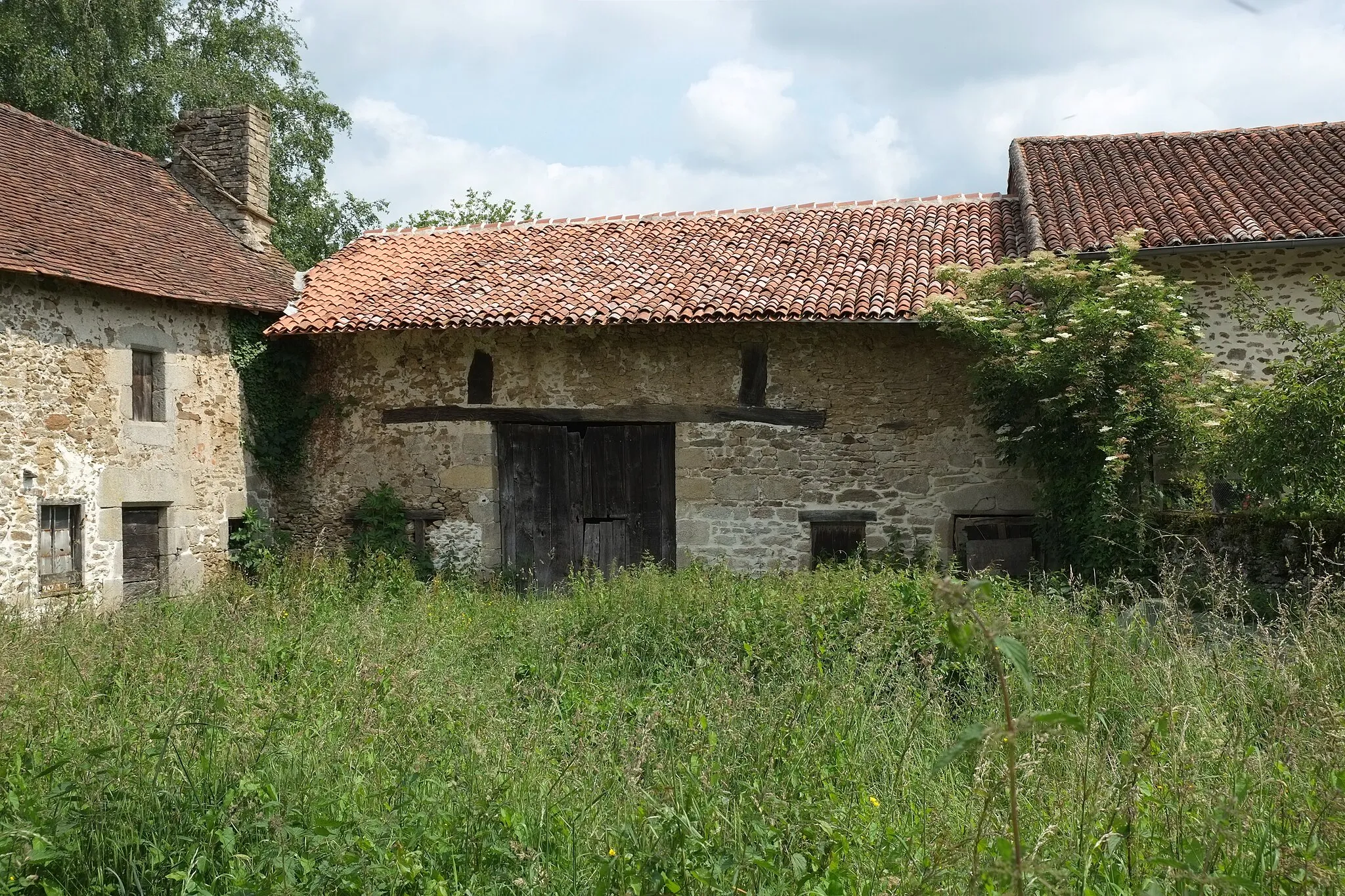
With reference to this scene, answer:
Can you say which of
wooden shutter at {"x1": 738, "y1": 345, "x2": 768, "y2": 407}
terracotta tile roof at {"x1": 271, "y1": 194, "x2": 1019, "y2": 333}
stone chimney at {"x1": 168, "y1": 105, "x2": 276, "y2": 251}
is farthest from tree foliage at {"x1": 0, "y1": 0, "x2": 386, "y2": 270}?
wooden shutter at {"x1": 738, "y1": 345, "x2": 768, "y2": 407}

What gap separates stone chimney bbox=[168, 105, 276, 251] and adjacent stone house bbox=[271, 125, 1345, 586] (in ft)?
6.69

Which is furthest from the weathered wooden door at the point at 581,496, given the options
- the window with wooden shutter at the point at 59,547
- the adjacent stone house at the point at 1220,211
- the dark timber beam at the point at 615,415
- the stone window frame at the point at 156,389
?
the adjacent stone house at the point at 1220,211

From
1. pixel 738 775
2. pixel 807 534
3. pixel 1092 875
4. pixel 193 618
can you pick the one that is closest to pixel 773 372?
pixel 807 534

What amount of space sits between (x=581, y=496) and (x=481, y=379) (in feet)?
5.77

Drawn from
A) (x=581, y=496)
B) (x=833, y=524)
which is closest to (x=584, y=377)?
(x=581, y=496)

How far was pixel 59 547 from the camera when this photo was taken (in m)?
9.95

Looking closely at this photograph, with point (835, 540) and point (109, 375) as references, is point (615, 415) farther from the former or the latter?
point (109, 375)

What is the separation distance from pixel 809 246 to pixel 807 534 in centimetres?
362

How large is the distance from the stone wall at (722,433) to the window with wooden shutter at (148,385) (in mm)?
2032

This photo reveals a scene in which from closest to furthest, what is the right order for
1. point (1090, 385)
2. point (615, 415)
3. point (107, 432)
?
1. point (1090, 385)
2. point (107, 432)
3. point (615, 415)

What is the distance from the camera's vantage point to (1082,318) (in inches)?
368

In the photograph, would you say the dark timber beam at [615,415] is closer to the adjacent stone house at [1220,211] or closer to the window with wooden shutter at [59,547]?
the adjacent stone house at [1220,211]

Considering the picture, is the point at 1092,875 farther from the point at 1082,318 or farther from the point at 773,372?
the point at 773,372

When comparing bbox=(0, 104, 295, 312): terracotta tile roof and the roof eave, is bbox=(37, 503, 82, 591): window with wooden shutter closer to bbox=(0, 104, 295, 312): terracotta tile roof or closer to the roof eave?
bbox=(0, 104, 295, 312): terracotta tile roof
